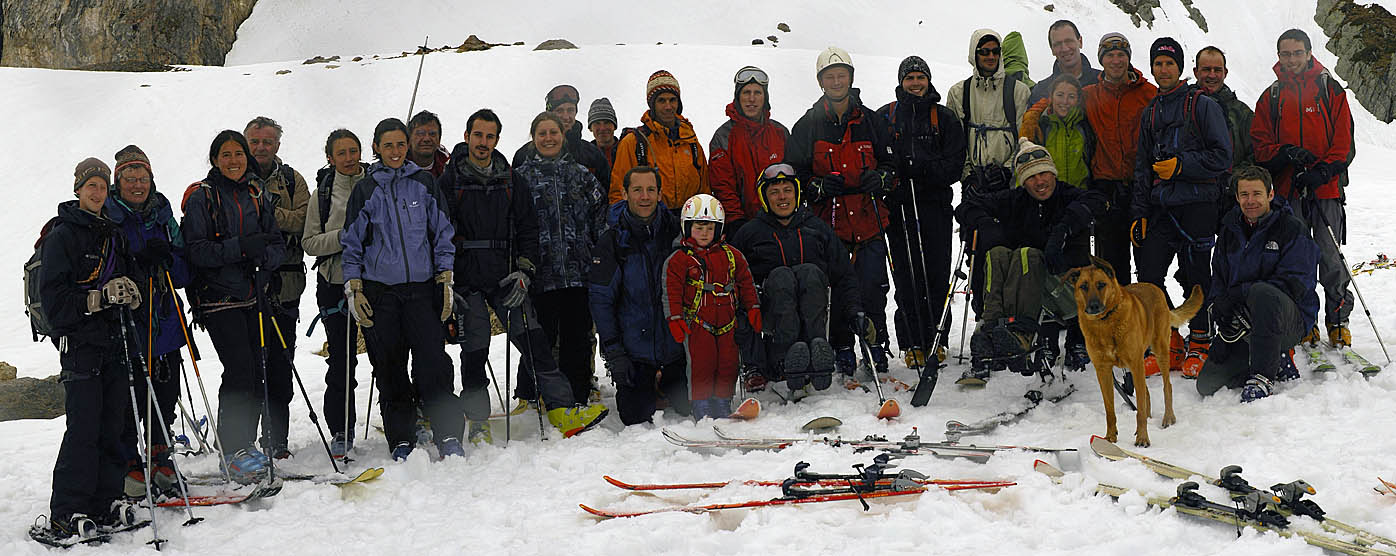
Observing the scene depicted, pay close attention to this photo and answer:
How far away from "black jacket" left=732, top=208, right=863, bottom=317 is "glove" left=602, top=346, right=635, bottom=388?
3.51 feet

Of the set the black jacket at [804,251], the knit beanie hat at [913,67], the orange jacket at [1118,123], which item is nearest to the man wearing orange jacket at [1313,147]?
the orange jacket at [1118,123]

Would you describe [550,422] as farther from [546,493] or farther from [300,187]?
[300,187]

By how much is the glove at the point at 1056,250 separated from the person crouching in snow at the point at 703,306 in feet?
6.49

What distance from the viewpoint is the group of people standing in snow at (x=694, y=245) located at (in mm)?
5223

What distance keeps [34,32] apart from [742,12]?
1064 inches

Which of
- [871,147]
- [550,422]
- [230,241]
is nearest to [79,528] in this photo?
[230,241]

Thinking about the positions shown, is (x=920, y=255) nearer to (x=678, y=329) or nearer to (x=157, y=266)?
(x=678, y=329)

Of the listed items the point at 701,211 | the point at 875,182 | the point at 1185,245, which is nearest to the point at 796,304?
the point at 701,211

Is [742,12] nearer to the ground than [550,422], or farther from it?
farther from it

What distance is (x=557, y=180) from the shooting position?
248 inches

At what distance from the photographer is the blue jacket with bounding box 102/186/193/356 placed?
4938 mm

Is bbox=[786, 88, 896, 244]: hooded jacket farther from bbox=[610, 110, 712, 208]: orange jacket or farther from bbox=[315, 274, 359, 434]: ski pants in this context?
bbox=[315, 274, 359, 434]: ski pants

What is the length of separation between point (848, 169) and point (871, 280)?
803 millimetres

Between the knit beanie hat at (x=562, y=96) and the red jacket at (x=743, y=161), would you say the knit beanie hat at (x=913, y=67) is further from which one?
the knit beanie hat at (x=562, y=96)
